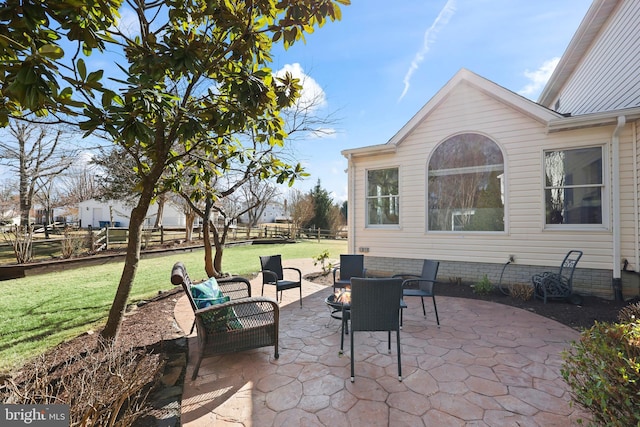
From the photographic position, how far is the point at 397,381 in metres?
2.98

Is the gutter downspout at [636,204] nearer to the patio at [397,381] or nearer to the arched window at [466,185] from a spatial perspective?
the arched window at [466,185]

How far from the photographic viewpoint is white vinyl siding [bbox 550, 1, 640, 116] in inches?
245

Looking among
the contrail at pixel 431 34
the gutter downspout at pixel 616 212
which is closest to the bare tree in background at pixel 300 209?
the contrail at pixel 431 34

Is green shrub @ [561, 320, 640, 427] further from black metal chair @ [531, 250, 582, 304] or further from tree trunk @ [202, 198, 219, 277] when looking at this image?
tree trunk @ [202, 198, 219, 277]

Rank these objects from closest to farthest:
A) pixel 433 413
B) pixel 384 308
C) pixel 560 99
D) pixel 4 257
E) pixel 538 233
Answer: pixel 433 413
pixel 384 308
pixel 538 233
pixel 560 99
pixel 4 257

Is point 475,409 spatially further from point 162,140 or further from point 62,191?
point 62,191

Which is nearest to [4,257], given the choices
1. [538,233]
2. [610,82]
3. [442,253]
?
[442,253]

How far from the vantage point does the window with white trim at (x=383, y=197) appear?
26.7 ft

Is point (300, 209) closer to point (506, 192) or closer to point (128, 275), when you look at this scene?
point (506, 192)

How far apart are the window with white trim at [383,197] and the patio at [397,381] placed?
3994mm

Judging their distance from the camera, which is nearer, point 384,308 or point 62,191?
point 384,308

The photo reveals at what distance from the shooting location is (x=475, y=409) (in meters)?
2.55

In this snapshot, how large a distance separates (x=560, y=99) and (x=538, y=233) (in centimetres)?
743

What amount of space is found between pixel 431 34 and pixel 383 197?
457 cm
